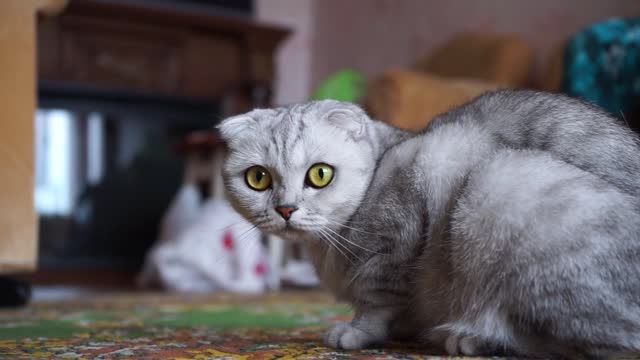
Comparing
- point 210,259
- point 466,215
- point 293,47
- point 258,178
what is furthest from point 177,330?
point 293,47

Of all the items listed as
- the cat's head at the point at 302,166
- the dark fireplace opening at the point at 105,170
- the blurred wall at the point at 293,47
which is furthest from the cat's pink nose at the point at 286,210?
the blurred wall at the point at 293,47

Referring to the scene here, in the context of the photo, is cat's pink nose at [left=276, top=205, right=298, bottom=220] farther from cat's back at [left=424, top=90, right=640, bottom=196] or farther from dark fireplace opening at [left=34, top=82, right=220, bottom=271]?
dark fireplace opening at [left=34, top=82, right=220, bottom=271]

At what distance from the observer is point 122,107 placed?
4.51 metres

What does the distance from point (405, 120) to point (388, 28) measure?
7.56 ft

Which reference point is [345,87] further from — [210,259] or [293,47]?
[293,47]

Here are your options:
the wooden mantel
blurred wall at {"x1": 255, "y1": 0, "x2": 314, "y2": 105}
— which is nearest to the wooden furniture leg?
the wooden mantel

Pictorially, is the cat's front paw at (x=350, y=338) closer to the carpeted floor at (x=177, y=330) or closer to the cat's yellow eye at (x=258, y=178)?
the carpeted floor at (x=177, y=330)

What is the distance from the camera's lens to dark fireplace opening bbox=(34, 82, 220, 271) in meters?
4.43

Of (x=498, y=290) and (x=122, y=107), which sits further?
(x=122, y=107)

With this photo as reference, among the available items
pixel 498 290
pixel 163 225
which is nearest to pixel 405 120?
pixel 163 225

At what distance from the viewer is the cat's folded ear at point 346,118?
1339 mm

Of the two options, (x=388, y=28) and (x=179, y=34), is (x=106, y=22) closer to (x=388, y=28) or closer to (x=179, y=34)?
(x=179, y=34)

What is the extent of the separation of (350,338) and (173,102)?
11.7ft

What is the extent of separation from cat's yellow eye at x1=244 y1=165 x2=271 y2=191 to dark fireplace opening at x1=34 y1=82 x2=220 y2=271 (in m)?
3.26
